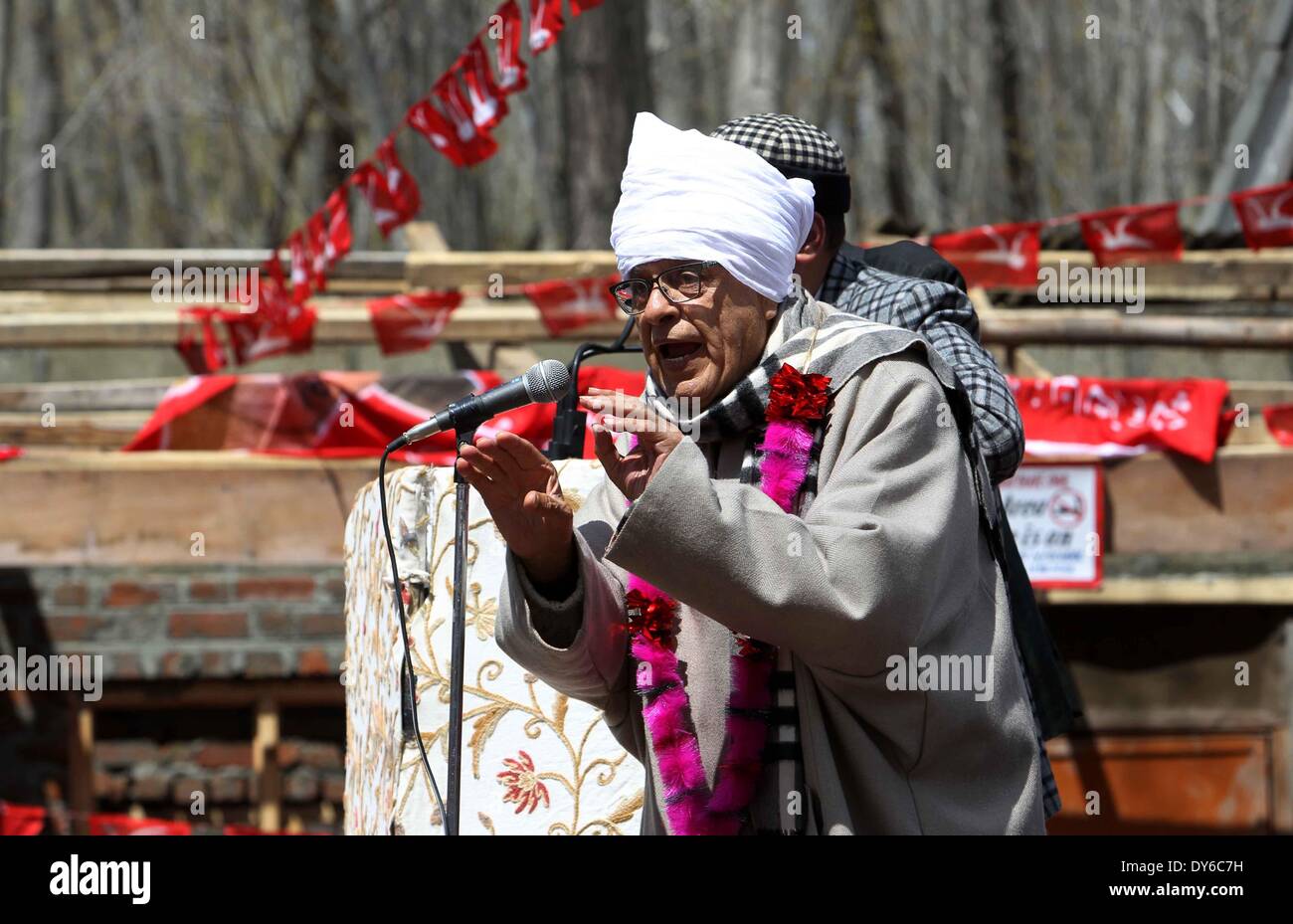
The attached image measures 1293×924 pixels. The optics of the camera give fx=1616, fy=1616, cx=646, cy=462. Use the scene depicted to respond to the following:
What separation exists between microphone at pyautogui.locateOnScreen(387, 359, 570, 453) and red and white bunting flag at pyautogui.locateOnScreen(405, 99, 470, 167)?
4435 millimetres

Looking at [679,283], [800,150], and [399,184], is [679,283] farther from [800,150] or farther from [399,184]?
[399,184]

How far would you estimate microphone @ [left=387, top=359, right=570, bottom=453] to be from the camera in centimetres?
219

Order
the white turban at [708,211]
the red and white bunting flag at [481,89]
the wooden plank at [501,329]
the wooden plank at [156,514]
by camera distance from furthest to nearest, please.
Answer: the wooden plank at [501,329] → the red and white bunting flag at [481,89] → the wooden plank at [156,514] → the white turban at [708,211]

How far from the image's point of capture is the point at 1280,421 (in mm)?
6270

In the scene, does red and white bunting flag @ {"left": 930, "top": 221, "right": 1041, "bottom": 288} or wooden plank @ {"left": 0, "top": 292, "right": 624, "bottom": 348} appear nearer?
wooden plank @ {"left": 0, "top": 292, "right": 624, "bottom": 348}

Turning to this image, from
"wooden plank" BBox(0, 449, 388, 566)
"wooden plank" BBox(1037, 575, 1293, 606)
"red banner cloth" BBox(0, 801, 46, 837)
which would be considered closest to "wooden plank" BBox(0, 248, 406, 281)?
"wooden plank" BBox(0, 449, 388, 566)

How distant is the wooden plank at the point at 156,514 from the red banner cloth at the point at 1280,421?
11.6 ft

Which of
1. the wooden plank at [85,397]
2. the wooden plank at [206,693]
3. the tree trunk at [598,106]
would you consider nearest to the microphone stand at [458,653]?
the wooden plank at [206,693]

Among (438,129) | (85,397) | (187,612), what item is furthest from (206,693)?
(438,129)

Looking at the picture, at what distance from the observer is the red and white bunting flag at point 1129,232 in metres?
7.54

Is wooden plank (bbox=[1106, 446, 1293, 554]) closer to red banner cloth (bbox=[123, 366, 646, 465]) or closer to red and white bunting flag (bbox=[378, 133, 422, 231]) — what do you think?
red banner cloth (bbox=[123, 366, 646, 465])

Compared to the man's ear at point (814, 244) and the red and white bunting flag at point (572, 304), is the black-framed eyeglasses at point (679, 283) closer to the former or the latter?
the man's ear at point (814, 244)

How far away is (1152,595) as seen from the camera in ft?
20.9
